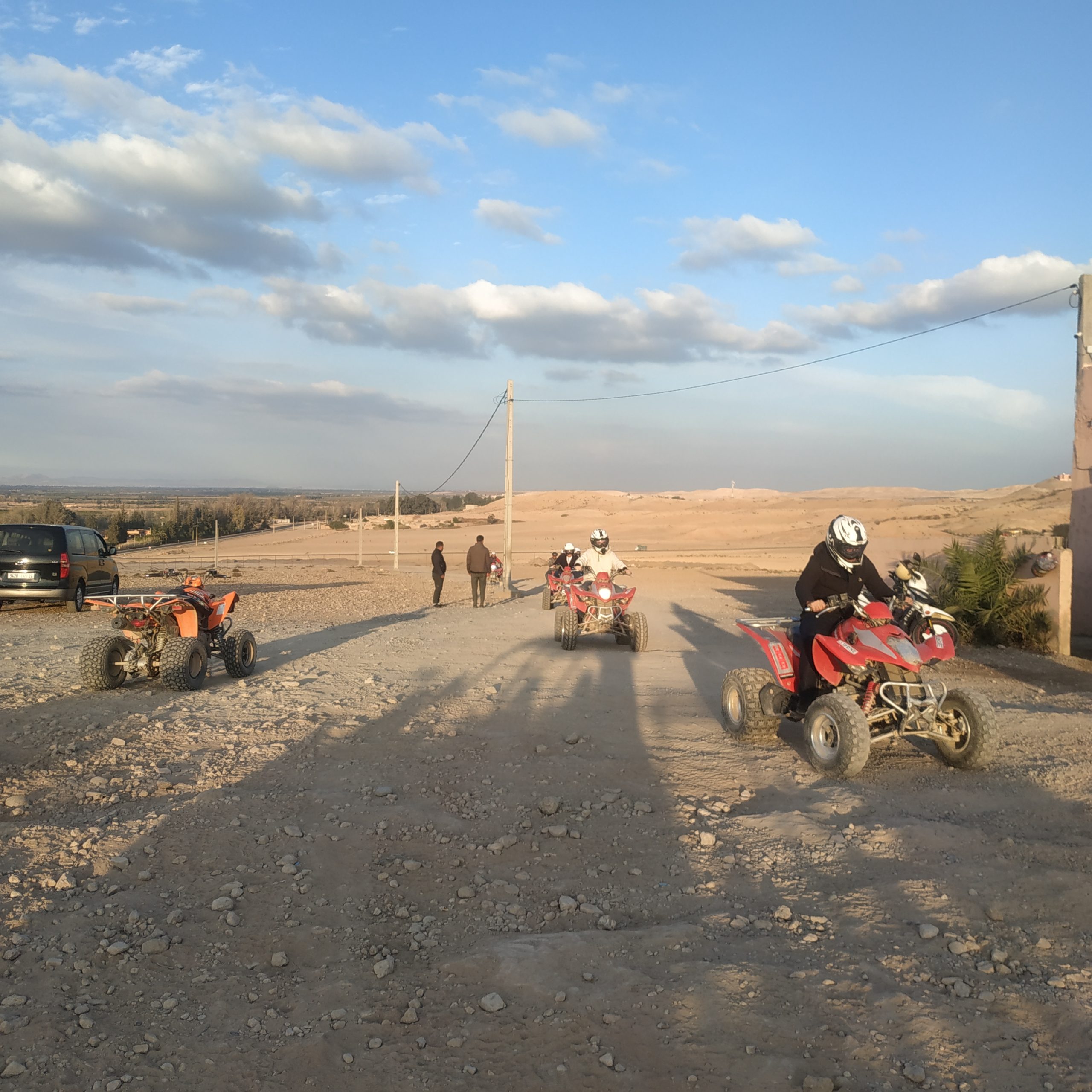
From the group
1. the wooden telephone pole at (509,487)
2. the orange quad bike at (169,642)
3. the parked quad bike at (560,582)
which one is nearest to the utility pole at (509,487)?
the wooden telephone pole at (509,487)

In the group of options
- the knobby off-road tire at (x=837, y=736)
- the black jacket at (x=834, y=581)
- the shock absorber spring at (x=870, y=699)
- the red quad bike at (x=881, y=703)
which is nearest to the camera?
the knobby off-road tire at (x=837, y=736)

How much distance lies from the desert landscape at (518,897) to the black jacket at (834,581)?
4.46ft

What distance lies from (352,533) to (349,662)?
56257mm

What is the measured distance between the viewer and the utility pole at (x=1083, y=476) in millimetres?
14562

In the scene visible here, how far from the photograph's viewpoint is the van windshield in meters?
17.4

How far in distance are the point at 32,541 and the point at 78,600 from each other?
4.67 ft

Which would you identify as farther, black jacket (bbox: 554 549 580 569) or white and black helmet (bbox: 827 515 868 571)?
black jacket (bbox: 554 549 580 569)

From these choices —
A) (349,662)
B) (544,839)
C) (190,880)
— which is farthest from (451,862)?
(349,662)

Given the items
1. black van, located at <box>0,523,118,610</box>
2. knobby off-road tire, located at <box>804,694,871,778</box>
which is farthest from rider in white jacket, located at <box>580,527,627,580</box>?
black van, located at <box>0,523,118,610</box>

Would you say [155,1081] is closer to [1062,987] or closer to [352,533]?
[1062,987]

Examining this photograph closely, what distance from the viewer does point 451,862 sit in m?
5.16

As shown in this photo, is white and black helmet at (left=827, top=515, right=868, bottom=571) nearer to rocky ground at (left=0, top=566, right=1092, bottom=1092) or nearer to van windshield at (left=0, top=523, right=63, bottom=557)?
rocky ground at (left=0, top=566, right=1092, bottom=1092)

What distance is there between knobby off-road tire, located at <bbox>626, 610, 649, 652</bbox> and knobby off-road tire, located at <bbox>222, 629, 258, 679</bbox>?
5.59m

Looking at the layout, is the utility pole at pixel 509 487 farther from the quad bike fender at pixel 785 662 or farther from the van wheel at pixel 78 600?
the quad bike fender at pixel 785 662
